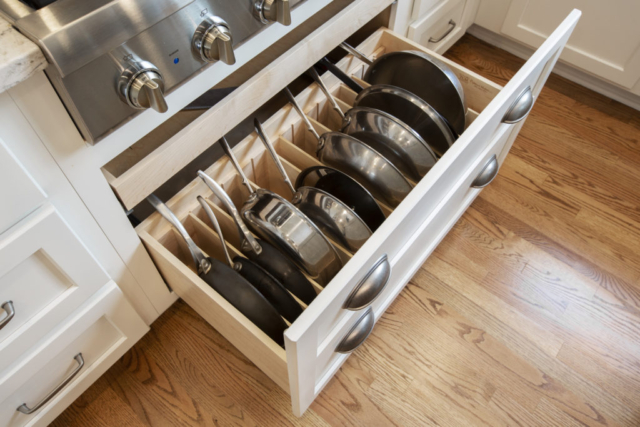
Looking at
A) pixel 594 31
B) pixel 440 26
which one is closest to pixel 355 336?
pixel 440 26

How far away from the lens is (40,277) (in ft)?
2.21

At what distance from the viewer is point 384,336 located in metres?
1.11

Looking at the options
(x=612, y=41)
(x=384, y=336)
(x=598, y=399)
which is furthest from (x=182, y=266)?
(x=612, y=41)

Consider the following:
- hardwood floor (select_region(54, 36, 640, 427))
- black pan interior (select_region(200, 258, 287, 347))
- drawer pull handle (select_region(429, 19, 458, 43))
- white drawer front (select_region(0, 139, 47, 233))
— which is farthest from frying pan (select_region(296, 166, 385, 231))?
drawer pull handle (select_region(429, 19, 458, 43))

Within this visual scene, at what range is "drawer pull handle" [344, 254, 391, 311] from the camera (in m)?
0.67

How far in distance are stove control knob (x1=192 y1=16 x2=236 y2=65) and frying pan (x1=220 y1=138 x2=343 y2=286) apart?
25cm

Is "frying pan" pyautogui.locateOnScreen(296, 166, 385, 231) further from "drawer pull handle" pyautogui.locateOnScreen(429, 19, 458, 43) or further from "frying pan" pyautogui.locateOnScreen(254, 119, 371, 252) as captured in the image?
"drawer pull handle" pyautogui.locateOnScreen(429, 19, 458, 43)

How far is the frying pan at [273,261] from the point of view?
2.71 feet

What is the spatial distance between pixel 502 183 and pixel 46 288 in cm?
116

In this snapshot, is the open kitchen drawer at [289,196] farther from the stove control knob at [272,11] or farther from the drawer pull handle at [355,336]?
the stove control knob at [272,11]

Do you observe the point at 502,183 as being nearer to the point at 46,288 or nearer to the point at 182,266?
the point at 182,266

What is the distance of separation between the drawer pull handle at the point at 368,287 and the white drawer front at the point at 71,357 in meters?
0.42

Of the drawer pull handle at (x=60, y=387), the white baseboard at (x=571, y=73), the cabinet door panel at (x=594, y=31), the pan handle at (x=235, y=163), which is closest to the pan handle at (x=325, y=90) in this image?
the pan handle at (x=235, y=163)

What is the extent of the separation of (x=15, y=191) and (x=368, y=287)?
1.51 feet
